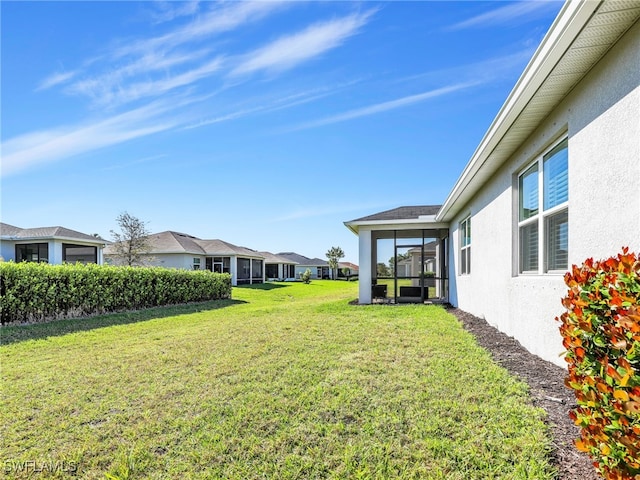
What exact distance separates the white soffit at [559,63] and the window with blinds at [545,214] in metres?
0.53

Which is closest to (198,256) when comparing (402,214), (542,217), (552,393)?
(402,214)

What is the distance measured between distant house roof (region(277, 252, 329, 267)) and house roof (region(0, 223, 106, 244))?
36.6 meters

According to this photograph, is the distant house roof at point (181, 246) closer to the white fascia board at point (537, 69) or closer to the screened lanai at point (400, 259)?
the screened lanai at point (400, 259)

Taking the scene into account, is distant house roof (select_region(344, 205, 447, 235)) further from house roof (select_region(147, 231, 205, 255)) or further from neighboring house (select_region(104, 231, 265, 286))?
house roof (select_region(147, 231, 205, 255))

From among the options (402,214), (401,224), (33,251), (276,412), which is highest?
(402,214)

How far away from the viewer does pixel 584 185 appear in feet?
12.2

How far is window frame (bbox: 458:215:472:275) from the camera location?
10312 mm

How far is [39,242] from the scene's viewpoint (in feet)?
71.9

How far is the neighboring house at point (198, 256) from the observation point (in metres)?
28.5

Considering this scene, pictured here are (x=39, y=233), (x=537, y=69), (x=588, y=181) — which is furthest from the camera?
(x=39, y=233)

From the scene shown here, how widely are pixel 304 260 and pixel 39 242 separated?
1608 inches

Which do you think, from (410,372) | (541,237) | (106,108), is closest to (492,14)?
(541,237)

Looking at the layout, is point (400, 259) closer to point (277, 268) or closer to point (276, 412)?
point (276, 412)

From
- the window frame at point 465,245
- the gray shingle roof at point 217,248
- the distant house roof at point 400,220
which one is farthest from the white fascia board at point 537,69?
the gray shingle roof at point 217,248
